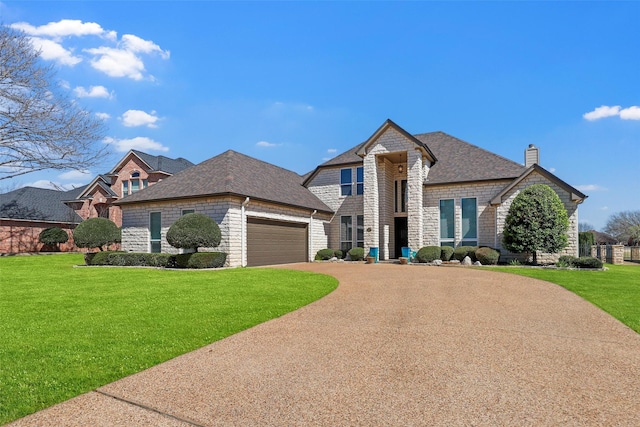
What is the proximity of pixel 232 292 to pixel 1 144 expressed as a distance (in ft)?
86.2

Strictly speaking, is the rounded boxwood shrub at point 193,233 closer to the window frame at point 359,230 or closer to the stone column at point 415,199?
the window frame at point 359,230

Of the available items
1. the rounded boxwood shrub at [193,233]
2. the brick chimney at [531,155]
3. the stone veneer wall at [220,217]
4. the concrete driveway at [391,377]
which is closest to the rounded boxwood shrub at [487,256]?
the brick chimney at [531,155]

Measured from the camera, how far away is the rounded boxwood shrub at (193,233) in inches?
601

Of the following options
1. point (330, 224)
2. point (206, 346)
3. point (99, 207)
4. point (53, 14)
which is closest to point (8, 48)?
point (99, 207)

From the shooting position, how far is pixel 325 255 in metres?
22.2

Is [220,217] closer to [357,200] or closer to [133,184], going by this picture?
[357,200]

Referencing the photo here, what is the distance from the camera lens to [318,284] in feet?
35.7

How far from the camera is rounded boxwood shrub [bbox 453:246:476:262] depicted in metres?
19.3

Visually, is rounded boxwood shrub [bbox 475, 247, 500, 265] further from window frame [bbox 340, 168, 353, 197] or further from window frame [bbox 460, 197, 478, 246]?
window frame [bbox 340, 168, 353, 197]

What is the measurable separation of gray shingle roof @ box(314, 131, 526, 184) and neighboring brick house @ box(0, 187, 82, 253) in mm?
24339

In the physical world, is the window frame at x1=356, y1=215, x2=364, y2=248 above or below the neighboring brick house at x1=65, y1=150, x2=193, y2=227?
below

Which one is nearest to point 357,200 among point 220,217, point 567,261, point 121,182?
point 220,217

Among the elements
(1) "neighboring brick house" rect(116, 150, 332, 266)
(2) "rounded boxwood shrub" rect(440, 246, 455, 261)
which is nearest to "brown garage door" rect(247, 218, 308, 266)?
(1) "neighboring brick house" rect(116, 150, 332, 266)

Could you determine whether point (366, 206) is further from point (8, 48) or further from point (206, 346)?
point (8, 48)
